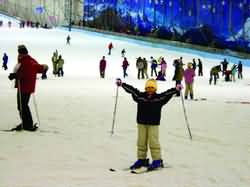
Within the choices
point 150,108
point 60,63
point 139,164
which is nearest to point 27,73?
point 150,108

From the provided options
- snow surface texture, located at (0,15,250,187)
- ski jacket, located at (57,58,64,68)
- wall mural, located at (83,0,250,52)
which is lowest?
snow surface texture, located at (0,15,250,187)

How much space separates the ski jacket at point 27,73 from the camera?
8969 mm

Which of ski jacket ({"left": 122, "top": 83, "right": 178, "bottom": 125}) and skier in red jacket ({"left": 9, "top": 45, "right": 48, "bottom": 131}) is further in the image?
skier in red jacket ({"left": 9, "top": 45, "right": 48, "bottom": 131})

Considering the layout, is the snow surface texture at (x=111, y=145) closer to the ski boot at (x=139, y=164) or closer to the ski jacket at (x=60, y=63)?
the ski boot at (x=139, y=164)

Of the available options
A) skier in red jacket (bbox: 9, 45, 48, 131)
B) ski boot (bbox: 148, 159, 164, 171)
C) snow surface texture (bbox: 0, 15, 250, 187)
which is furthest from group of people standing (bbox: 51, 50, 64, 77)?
ski boot (bbox: 148, 159, 164, 171)

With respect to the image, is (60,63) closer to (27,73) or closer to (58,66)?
(58,66)

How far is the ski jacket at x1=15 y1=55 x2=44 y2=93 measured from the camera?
8969mm

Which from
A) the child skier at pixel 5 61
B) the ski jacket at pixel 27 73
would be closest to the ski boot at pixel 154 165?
Result: the ski jacket at pixel 27 73

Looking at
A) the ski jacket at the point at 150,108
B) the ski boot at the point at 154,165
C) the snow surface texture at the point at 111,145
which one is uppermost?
the ski jacket at the point at 150,108

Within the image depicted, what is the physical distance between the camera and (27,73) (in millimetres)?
9008

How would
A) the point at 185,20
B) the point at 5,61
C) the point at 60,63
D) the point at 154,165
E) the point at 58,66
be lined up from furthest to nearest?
the point at 185,20 → the point at 5,61 → the point at 58,66 → the point at 60,63 → the point at 154,165

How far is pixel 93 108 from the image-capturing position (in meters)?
13.9

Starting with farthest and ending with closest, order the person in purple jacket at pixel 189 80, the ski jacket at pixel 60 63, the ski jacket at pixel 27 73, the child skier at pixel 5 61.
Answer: the child skier at pixel 5 61
the ski jacket at pixel 60 63
the person in purple jacket at pixel 189 80
the ski jacket at pixel 27 73

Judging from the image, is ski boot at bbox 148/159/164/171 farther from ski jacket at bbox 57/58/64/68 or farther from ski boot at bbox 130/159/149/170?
ski jacket at bbox 57/58/64/68
